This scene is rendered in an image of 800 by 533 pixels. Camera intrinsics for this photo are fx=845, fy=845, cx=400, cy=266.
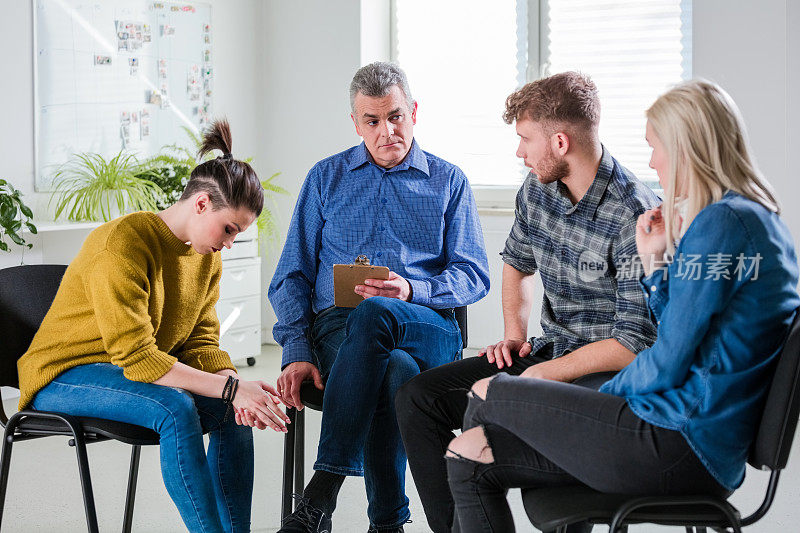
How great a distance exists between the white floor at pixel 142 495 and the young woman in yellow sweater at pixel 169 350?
21.4 inches

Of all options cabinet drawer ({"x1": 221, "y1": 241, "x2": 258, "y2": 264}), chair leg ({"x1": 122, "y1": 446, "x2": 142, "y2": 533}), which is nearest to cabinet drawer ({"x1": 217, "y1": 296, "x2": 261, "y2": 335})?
cabinet drawer ({"x1": 221, "y1": 241, "x2": 258, "y2": 264})

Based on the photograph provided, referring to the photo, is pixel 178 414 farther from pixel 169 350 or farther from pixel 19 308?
pixel 19 308

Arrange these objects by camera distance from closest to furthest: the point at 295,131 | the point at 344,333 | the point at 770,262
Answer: the point at 770,262 → the point at 344,333 → the point at 295,131

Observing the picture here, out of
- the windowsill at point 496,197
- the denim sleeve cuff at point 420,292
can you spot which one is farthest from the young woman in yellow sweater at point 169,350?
the windowsill at point 496,197

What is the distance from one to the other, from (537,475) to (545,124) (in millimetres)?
774

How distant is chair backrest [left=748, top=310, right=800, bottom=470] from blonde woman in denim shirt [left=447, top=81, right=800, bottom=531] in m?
0.03

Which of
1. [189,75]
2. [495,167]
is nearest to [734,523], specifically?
[495,167]

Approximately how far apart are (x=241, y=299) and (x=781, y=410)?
3513mm

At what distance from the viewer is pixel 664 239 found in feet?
4.73

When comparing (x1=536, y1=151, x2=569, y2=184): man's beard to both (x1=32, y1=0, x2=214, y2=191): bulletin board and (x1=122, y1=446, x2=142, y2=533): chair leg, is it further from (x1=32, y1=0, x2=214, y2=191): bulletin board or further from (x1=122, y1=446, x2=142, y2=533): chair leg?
(x1=32, y1=0, x2=214, y2=191): bulletin board

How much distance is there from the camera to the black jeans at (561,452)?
1.29m

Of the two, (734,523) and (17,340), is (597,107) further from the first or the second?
(17,340)

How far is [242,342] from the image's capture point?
14.7ft

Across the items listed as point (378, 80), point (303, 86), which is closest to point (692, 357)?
point (378, 80)
